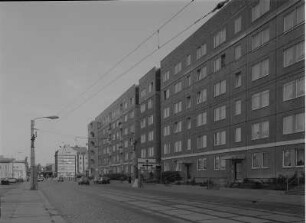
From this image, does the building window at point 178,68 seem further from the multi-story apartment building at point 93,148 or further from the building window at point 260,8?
the multi-story apartment building at point 93,148

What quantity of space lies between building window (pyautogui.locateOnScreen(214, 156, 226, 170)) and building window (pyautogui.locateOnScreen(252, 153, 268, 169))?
6.96m

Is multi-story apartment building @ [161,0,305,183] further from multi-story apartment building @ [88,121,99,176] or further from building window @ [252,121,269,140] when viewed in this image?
multi-story apartment building @ [88,121,99,176]

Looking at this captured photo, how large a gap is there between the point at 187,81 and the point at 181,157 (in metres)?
9.93

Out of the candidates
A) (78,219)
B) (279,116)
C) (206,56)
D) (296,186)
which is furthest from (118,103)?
(78,219)

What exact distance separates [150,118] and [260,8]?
1739 inches

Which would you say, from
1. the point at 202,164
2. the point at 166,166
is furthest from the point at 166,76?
the point at 202,164

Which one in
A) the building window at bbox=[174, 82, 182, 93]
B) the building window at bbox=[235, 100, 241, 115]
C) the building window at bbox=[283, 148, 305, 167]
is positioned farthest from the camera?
the building window at bbox=[174, 82, 182, 93]

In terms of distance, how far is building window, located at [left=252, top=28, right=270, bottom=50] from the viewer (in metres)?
44.5

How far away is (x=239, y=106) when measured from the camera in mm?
49688

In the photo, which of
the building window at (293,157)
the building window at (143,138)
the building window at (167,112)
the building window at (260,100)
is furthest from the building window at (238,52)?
the building window at (143,138)

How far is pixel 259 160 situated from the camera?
4500 cm

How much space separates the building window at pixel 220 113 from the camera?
176 ft

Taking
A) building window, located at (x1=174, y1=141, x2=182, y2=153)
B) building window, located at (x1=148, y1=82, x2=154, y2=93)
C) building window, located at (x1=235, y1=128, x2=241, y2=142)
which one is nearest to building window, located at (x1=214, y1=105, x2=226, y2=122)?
building window, located at (x1=235, y1=128, x2=241, y2=142)

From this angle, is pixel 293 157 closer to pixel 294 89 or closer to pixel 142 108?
pixel 294 89
